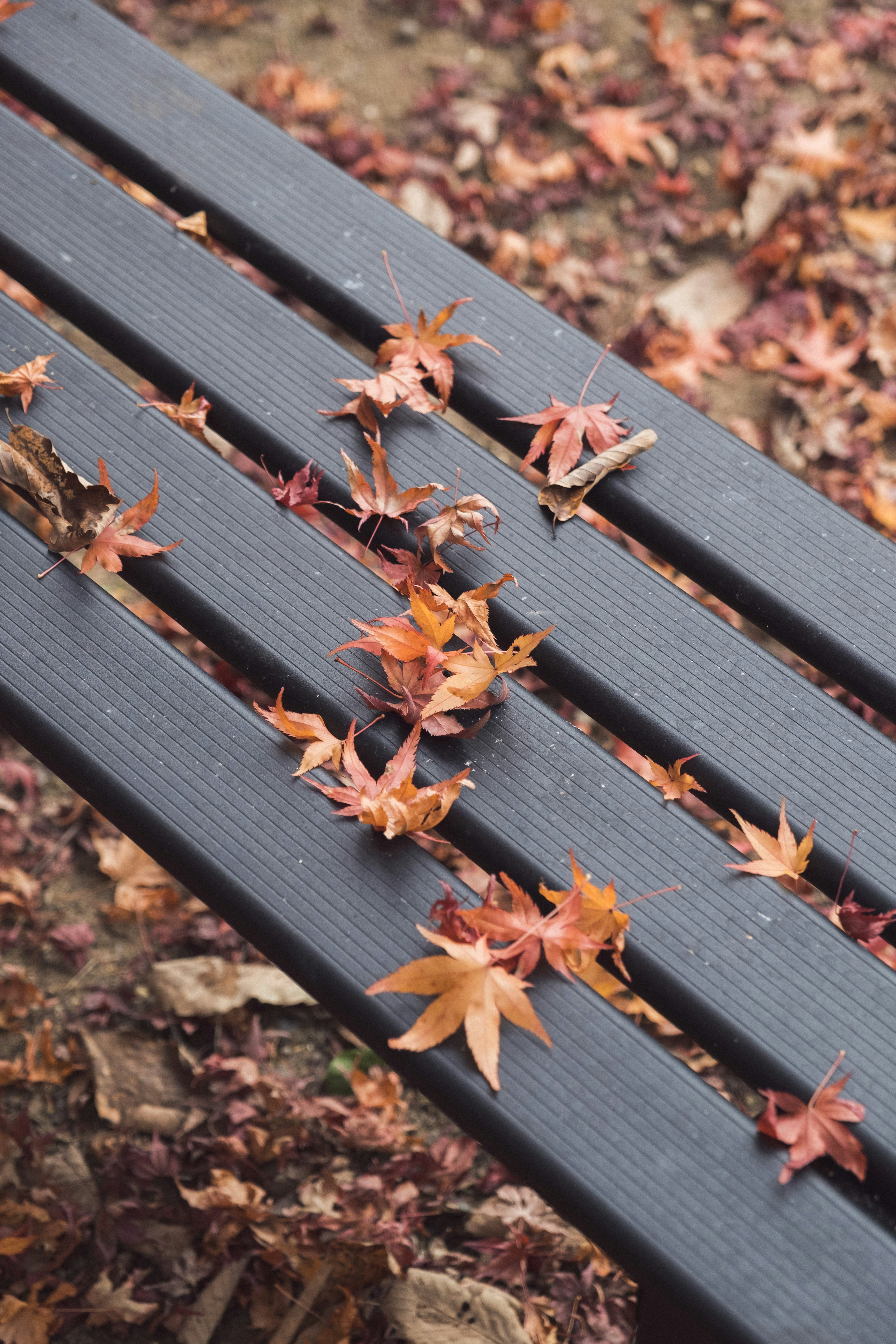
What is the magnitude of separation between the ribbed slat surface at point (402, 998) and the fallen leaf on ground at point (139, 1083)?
1.98 feet

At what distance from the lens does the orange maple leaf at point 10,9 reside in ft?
4.91

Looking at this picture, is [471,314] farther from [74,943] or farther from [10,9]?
[74,943]

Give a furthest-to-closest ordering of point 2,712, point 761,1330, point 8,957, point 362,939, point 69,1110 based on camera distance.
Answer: point 8,957 < point 69,1110 < point 2,712 < point 362,939 < point 761,1330

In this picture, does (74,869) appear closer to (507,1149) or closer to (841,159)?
(507,1149)

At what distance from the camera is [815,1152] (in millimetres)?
946

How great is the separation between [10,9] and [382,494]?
40.8 inches

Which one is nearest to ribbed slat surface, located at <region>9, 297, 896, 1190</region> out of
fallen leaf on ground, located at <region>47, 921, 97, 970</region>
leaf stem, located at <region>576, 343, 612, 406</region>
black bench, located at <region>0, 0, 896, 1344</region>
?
black bench, located at <region>0, 0, 896, 1344</region>

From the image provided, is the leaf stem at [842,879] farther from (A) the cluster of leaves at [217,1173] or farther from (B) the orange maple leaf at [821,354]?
(B) the orange maple leaf at [821,354]

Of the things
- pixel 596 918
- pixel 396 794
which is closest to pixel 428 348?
pixel 396 794

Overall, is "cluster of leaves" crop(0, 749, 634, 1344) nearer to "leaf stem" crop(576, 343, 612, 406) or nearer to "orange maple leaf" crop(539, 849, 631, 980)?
"orange maple leaf" crop(539, 849, 631, 980)

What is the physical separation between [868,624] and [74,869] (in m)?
1.33

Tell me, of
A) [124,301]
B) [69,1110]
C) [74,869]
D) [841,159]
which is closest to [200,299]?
[124,301]

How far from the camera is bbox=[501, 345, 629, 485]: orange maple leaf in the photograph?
1.23 meters

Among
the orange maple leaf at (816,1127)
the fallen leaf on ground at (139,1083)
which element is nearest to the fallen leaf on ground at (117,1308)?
the fallen leaf on ground at (139,1083)
